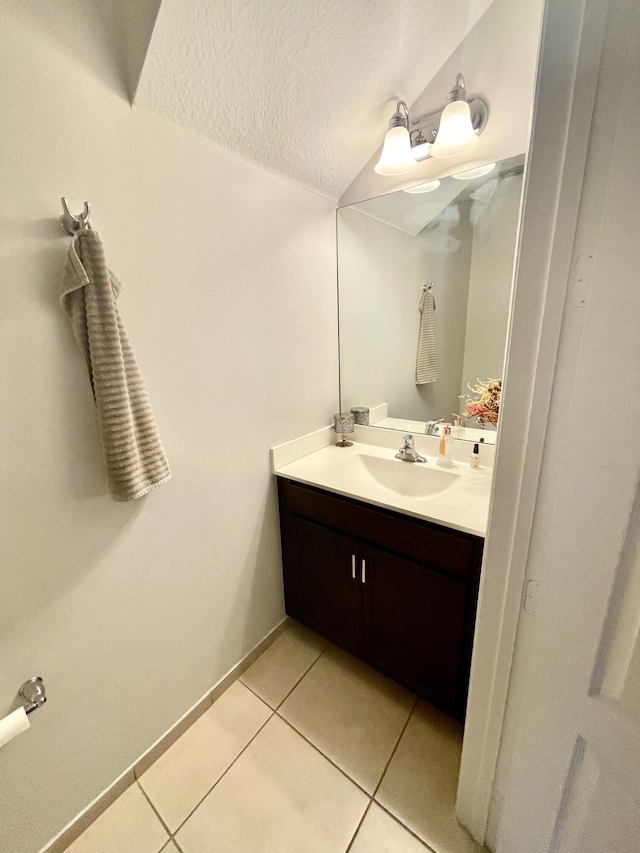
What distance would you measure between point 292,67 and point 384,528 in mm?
1438

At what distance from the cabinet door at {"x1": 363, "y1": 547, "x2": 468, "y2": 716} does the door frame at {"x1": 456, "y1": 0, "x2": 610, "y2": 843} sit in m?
0.23

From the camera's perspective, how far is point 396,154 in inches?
48.7

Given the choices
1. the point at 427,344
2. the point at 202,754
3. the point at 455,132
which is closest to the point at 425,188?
the point at 455,132

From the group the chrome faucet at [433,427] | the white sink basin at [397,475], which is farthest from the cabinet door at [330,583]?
the chrome faucet at [433,427]

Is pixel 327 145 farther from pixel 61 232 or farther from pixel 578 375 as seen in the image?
pixel 578 375

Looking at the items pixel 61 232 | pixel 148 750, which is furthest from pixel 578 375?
pixel 148 750

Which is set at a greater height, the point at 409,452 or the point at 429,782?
the point at 409,452

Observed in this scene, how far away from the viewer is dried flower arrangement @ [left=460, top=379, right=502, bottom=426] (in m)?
1.31

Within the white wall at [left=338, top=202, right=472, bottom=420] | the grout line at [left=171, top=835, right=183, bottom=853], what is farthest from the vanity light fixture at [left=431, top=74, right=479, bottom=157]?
the grout line at [left=171, top=835, right=183, bottom=853]

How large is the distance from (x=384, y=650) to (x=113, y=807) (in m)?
0.99

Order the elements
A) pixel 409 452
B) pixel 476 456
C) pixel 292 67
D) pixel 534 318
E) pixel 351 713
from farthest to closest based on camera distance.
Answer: pixel 409 452
pixel 476 456
pixel 351 713
pixel 292 67
pixel 534 318

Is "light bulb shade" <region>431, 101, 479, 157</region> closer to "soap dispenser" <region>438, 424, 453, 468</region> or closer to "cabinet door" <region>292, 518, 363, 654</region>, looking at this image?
"soap dispenser" <region>438, 424, 453, 468</region>

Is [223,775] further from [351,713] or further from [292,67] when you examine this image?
[292,67]

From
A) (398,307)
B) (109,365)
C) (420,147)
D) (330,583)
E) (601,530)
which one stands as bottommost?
(330,583)
